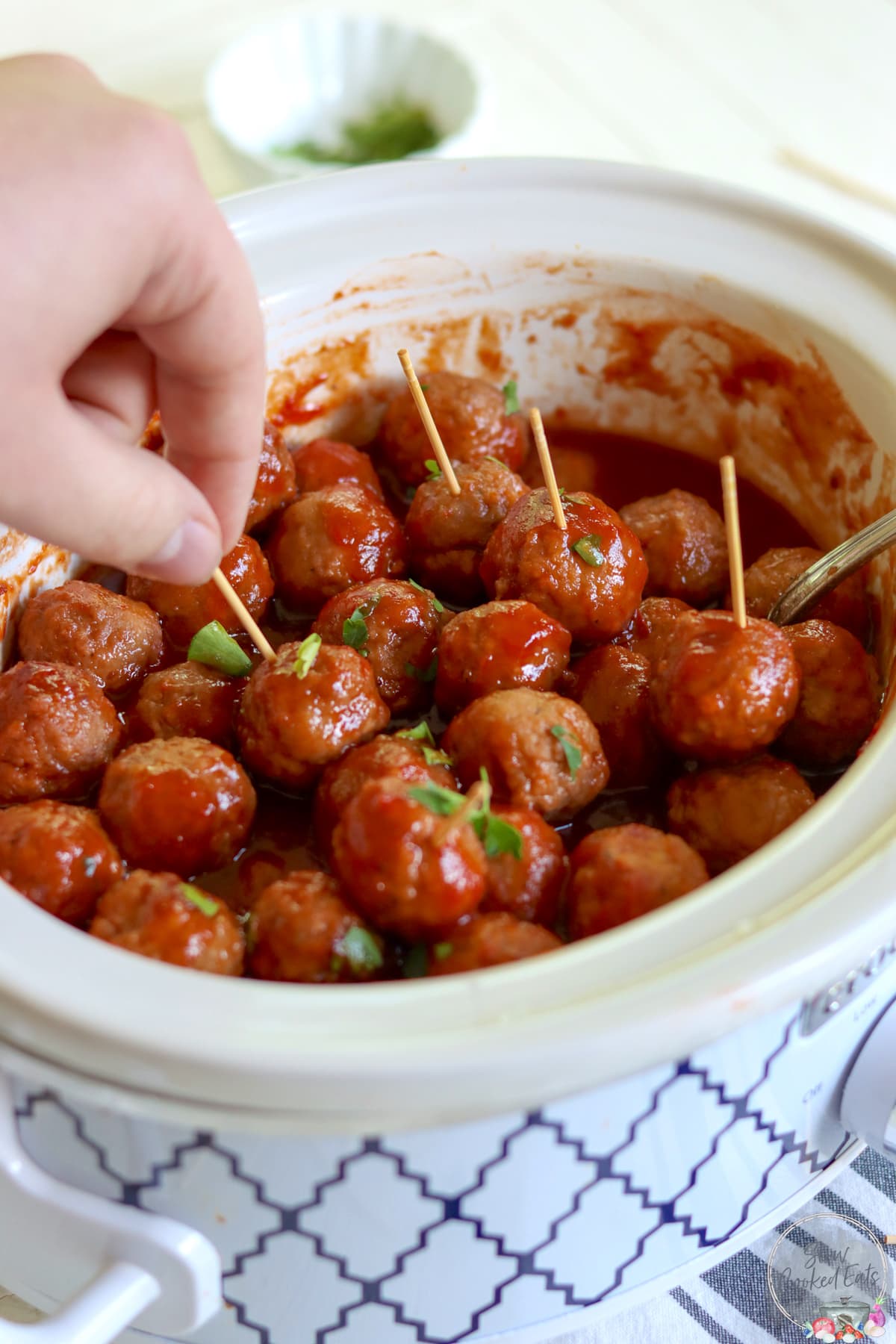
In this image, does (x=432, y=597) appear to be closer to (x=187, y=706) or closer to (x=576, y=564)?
(x=576, y=564)

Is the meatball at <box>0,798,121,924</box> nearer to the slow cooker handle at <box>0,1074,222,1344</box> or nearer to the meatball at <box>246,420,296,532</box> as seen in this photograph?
the slow cooker handle at <box>0,1074,222,1344</box>

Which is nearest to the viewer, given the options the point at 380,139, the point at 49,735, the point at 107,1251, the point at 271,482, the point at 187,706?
the point at 107,1251

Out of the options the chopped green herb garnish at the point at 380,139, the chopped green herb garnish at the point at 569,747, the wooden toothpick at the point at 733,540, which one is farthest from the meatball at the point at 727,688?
the chopped green herb garnish at the point at 380,139

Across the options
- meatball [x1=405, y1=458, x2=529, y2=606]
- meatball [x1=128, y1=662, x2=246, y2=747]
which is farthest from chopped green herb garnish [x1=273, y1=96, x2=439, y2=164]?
meatball [x1=128, y1=662, x2=246, y2=747]

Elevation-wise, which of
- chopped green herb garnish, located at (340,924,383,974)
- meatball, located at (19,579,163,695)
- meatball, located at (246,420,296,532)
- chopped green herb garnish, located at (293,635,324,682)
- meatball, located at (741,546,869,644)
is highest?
meatball, located at (741,546,869,644)

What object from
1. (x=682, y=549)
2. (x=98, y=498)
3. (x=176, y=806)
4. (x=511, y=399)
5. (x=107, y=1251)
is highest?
(x=98, y=498)

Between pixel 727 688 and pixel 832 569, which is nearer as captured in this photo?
pixel 727 688

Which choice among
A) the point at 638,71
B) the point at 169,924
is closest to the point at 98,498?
the point at 169,924
